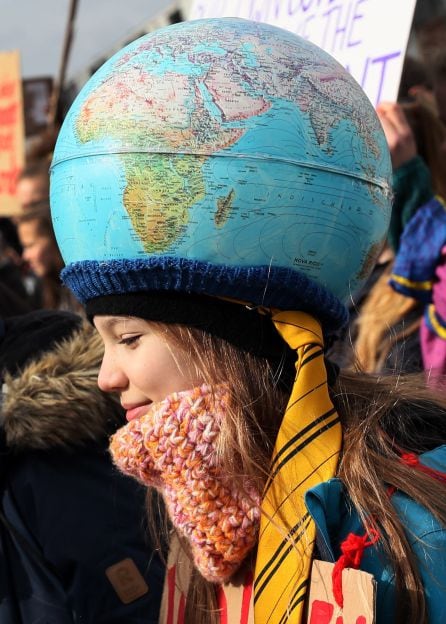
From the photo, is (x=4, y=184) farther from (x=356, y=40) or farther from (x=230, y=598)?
(x=230, y=598)

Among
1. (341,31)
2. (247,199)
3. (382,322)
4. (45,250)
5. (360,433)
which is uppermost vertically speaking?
(341,31)

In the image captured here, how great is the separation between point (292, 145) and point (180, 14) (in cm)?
501

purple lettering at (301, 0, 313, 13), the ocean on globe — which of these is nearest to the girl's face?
the ocean on globe

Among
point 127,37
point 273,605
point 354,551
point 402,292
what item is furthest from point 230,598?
point 127,37

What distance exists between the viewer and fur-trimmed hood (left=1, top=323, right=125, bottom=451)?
2057mm

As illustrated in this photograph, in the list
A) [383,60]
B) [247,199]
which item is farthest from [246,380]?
[383,60]

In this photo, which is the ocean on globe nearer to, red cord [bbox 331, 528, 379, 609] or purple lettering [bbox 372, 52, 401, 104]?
red cord [bbox 331, 528, 379, 609]

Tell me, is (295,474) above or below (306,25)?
below

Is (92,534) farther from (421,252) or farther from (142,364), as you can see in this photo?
(421,252)

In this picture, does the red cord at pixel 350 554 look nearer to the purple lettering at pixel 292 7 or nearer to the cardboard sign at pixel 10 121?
the purple lettering at pixel 292 7

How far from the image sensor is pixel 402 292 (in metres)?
2.66

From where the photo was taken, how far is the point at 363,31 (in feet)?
7.76

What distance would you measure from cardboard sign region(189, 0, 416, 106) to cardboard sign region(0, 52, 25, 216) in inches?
128

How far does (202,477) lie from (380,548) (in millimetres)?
323
